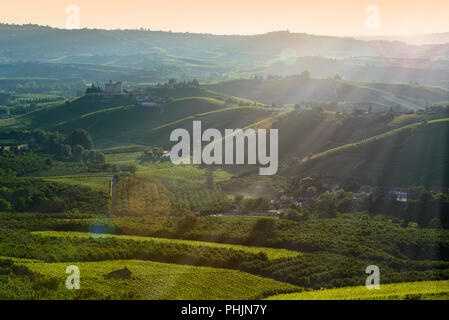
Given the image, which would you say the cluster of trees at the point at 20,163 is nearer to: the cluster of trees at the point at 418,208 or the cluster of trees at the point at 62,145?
the cluster of trees at the point at 62,145

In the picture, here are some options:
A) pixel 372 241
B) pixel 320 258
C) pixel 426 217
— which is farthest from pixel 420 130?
pixel 320 258

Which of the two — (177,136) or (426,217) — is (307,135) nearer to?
(177,136)

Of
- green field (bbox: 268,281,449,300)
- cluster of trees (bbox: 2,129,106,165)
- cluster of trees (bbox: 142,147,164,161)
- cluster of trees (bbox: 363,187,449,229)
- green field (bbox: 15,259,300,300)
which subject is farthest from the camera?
cluster of trees (bbox: 2,129,106,165)

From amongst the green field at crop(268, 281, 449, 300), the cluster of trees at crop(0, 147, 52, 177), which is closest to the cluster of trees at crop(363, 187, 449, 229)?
the green field at crop(268, 281, 449, 300)

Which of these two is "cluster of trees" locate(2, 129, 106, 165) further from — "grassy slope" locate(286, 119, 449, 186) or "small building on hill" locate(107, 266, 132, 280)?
"small building on hill" locate(107, 266, 132, 280)

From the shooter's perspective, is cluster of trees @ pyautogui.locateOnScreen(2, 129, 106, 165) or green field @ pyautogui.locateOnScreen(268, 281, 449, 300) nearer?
green field @ pyautogui.locateOnScreen(268, 281, 449, 300)

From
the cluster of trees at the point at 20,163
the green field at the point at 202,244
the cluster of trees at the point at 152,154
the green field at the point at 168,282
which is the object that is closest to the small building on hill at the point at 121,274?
the green field at the point at 168,282
